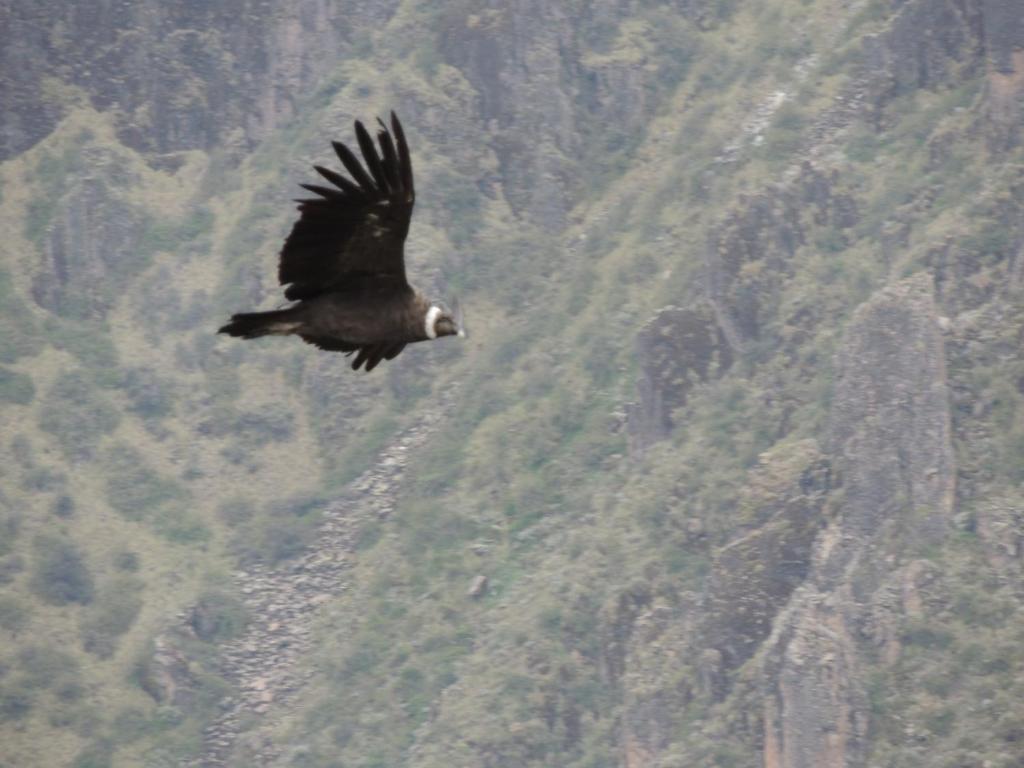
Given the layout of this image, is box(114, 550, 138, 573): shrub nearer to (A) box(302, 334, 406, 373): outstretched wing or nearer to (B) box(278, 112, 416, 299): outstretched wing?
(A) box(302, 334, 406, 373): outstretched wing

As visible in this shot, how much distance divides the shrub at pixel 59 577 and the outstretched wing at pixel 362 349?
8070cm

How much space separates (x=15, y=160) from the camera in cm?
11838

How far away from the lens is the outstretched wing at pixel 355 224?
19.1 metres

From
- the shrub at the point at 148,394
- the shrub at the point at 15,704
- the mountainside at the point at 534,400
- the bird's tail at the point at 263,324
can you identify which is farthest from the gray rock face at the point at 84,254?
the bird's tail at the point at 263,324

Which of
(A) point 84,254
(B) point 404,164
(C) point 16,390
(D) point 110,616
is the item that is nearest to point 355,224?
(B) point 404,164

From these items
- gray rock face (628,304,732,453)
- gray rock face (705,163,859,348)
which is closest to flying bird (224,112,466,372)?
gray rock face (628,304,732,453)

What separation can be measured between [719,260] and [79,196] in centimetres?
3417

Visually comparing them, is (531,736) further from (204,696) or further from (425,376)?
(425,376)

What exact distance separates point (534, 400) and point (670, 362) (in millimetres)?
7010

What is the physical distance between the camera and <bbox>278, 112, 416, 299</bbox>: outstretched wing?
752 inches

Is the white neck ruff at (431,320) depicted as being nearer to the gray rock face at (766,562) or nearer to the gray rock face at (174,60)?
the gray rock face at (766,562)

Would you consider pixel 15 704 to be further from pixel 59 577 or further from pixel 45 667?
pixel 59 577

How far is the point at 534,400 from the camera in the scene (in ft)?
333

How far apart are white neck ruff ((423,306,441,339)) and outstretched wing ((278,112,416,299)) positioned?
335 mm
